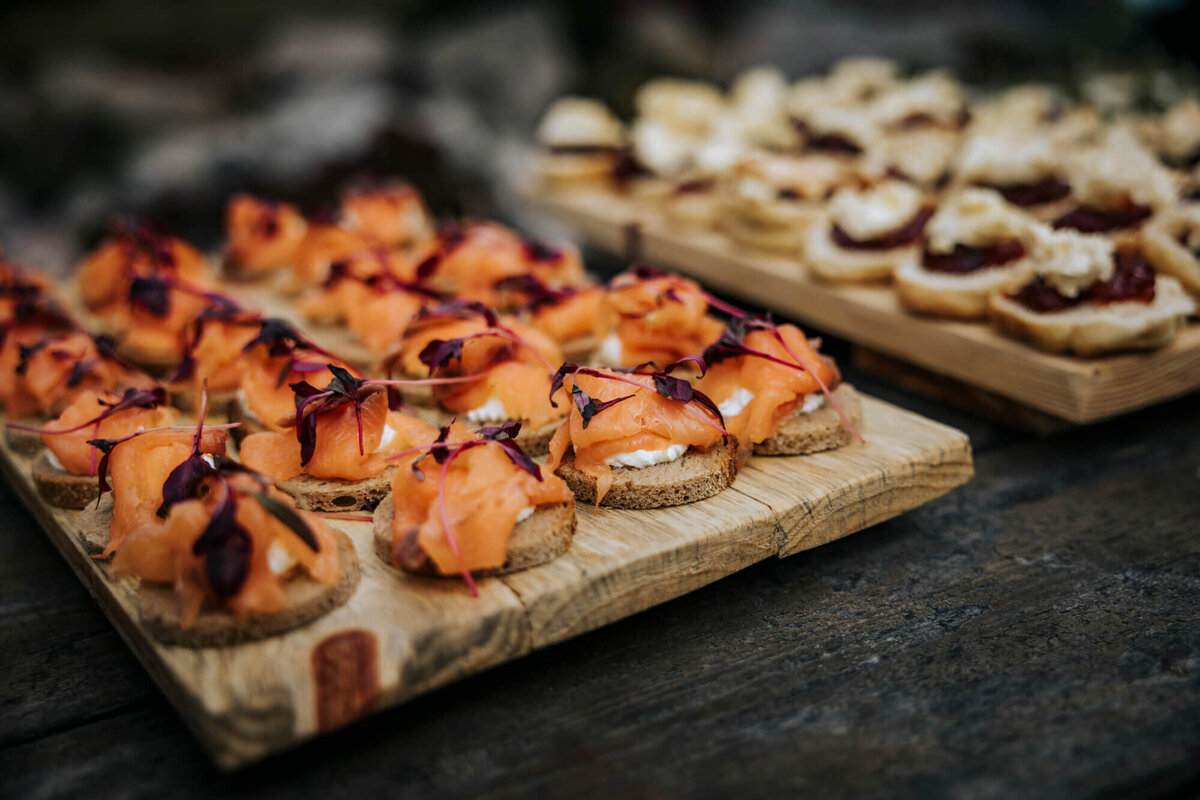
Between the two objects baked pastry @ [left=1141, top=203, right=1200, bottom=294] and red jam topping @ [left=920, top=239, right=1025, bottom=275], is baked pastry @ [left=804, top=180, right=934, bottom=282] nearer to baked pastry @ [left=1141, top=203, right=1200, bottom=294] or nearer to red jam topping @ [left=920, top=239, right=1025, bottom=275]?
red jam topping @ [left=920, top=239, right=1025, bottom=275]

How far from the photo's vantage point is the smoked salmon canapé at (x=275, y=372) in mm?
2587

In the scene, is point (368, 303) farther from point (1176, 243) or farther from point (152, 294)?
point (1176, 243)

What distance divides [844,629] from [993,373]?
4.22 ft

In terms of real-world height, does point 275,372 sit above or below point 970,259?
below

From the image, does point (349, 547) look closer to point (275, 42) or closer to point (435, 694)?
point (435, 694)

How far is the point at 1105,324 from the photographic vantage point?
2785 millimetres

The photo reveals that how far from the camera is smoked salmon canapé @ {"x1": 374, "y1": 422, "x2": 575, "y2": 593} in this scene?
1.94 m

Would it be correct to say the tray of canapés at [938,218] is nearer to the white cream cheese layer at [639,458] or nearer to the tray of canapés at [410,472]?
the tray of canapés at [410,472]

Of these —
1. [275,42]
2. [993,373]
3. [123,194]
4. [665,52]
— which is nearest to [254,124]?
[275,42]

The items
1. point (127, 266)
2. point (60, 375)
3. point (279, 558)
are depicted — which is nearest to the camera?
point (279, 558)

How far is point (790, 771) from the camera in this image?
1.72 m

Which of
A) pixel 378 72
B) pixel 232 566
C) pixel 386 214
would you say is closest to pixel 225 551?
pixel 232 566

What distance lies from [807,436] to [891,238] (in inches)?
58.0

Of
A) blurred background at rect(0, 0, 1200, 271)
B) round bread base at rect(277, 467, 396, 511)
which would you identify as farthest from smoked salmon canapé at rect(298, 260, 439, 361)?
blurred background at rect(0, 0, 1200, 271)
